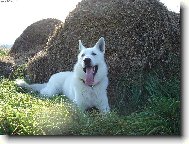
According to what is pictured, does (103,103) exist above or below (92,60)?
below

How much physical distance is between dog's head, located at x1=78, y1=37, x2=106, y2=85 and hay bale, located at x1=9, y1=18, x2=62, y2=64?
42cm

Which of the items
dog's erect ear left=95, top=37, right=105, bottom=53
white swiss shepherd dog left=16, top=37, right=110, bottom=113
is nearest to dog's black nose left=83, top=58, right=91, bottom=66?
white swiss shepherd dog left=16, top=37, right=110, bottom=113

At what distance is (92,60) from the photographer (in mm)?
3814

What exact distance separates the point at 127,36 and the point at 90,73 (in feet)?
1.60

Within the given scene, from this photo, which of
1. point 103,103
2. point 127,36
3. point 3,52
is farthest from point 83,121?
point 3,52

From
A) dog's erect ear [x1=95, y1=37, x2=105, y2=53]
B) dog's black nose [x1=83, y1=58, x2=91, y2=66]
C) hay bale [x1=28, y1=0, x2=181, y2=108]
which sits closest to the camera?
dog's black nose [x1=83, y1=58, x2=91, y2=66]

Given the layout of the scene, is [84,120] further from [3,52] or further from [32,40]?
[32,40]

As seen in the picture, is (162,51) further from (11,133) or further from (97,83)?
(11,133)

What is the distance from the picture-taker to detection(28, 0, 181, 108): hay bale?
404cm

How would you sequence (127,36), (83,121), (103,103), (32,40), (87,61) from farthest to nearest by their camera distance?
1. (32,40)
2. (127,36)
3. (103,103)
4. (87,61)
5. (83,121)

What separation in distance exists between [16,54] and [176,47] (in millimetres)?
1248

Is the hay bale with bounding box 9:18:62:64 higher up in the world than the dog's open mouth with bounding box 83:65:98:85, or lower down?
higher up

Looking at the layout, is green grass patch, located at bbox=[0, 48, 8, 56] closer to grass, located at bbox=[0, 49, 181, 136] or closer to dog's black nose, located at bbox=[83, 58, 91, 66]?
grass, located at bbox=[0, 49, 181, 136]

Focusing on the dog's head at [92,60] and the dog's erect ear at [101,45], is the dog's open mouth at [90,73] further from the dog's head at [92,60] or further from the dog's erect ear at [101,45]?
the dog's erect ear at [101,45]
